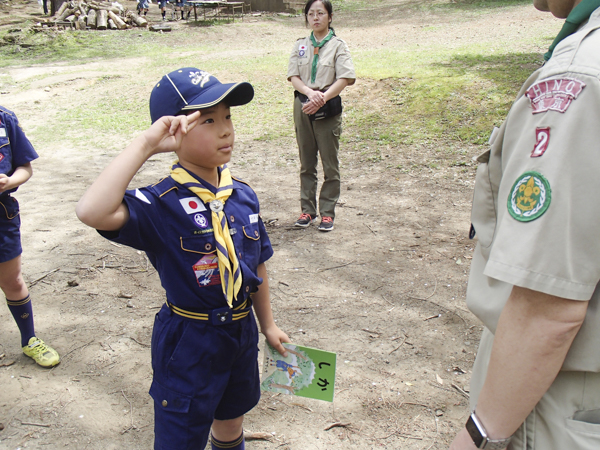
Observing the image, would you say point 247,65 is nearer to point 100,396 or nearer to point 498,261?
point 100,396

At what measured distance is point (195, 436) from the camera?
1.78 m

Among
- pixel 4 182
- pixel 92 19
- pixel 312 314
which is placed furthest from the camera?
pixel 92 19

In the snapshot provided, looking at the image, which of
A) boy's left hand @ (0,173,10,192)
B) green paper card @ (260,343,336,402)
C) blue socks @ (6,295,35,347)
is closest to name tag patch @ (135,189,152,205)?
green paper card @ (260,343,336,402)

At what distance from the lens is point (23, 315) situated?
3184mm

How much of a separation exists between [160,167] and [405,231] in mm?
3985

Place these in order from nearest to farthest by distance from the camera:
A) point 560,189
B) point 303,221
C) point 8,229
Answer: point 560,189
point 8,229
point 303,221

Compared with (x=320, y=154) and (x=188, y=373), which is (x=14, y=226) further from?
(x=320, y=154)

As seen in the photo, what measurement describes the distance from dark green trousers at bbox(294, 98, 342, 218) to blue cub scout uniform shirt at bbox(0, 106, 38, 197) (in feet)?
9.03

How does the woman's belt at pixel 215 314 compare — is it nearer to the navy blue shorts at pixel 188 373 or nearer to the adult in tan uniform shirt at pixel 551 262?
the navy blue shorts at pixel 188 373

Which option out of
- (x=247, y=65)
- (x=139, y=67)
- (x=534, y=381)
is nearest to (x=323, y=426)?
(x=534, y=381)

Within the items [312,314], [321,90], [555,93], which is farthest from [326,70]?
[555,93]

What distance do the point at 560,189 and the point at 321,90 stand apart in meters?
4.30

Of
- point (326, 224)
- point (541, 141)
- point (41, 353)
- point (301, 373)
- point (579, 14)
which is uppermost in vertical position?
point (579, 14)

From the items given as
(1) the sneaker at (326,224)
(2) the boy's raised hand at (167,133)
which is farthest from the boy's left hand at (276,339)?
(1) the sneaker at (326,224)
